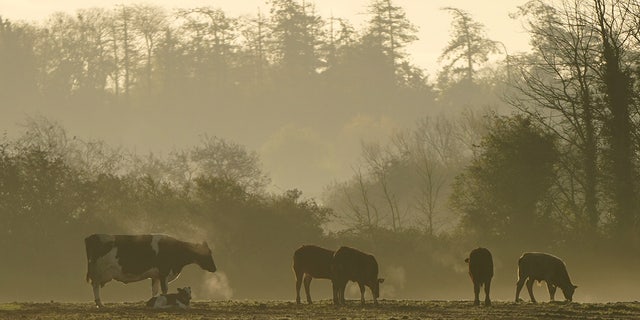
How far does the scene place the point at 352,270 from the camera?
4244 centimetres

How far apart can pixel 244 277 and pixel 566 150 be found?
18923 millimetres

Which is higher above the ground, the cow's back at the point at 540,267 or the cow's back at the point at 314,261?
the cow's back at the point at 314,261

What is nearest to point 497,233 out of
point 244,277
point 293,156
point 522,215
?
point 522,215

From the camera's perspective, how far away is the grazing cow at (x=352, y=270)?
42281mm

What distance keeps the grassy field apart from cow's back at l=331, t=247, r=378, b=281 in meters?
1.02

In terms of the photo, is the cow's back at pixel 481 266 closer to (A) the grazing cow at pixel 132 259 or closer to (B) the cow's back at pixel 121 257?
(A) the grazing cow at pixel 132 259

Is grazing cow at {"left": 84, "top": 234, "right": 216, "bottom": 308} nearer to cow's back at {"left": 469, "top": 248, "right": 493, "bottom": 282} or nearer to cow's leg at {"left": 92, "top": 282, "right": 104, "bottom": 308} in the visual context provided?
cow's leg at {"left": 92, "top": 282, "right": 104, "bottom": 308}

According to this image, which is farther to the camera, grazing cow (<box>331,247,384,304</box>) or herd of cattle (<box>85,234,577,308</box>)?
grazing cow (<box>331,247,384,304</box>)

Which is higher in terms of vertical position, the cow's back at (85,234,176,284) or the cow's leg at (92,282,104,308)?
the cow's back at (85,234,176,284)

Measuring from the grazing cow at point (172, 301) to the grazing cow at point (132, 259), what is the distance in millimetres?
2372

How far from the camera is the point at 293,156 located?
177 metres

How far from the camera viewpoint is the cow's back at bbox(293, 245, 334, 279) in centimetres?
4381

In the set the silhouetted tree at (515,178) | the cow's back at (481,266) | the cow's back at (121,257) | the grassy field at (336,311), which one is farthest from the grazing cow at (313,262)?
the silhouetted tree at (515,178)

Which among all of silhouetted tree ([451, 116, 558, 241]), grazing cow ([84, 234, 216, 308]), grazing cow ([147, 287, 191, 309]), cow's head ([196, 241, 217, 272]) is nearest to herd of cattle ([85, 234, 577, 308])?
grazing cow ([84, 234, 216, 308])
